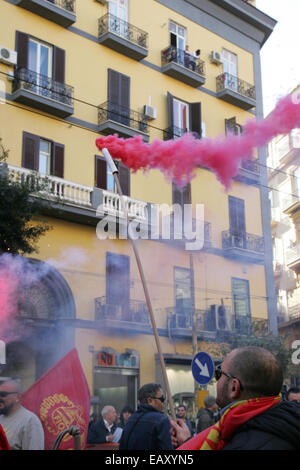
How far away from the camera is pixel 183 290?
18.9 metres

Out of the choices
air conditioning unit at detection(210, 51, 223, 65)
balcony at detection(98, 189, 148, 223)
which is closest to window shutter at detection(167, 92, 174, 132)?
air conditioning unit at detection(210, 51, 223, 65)

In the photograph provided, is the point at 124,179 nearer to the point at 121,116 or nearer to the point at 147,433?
the point at 121,116

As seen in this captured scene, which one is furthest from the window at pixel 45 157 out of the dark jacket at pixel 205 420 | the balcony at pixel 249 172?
the dark jacket at pixel 205 420

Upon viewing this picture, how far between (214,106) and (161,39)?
303 cm

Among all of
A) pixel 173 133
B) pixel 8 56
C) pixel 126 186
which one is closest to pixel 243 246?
pixel 173 133

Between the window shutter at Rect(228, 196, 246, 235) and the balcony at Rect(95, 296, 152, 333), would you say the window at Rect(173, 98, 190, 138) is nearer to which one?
the window shutter at Rect(228, 196, 246, 235)

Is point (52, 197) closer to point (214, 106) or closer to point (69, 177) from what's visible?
point (69, 177)

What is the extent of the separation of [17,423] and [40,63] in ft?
44.6

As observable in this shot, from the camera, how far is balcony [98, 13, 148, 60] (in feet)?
60.0

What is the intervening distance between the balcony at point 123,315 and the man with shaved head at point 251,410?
13686mm

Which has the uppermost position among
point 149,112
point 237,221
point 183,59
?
point 183,59

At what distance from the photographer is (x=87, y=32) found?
59.6 feet
